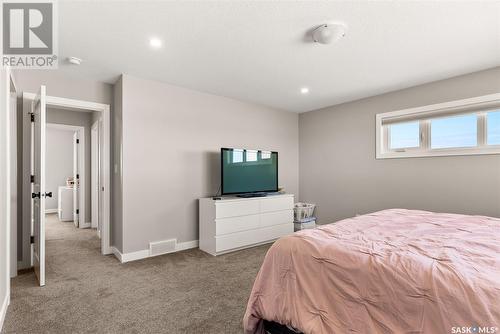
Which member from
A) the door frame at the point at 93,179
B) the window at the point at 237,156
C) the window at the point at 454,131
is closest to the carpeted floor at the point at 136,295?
the window at the point at 237,156

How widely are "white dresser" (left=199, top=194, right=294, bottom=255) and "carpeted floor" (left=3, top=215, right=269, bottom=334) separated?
0.20m

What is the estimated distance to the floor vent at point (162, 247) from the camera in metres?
3.36

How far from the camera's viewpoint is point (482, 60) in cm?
278

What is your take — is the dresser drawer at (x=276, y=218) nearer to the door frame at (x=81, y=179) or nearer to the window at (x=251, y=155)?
the window at (x=251, y=155)

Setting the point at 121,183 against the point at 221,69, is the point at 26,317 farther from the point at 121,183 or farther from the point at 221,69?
the point at 221,69

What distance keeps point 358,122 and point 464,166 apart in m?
1.58

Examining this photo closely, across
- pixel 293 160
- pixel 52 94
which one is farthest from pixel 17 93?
pixel 293 160

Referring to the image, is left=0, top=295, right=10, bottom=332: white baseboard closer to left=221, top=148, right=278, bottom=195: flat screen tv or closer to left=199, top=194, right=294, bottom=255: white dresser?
left=199, top=194, right=294, bottom=255: white dresser

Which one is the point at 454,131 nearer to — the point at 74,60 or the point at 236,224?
the point at 236,224

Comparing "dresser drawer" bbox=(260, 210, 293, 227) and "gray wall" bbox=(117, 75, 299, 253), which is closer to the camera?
"gray wall" bbox=(117, 75, 299, 253)

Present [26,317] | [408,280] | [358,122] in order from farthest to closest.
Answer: [358,122]
[26,317]
[408,280]

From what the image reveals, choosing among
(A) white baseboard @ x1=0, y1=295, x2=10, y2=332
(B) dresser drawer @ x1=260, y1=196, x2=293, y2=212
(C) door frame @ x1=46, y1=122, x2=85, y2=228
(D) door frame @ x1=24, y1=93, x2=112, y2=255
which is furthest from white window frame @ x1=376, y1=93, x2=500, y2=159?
(C) door frame @ x1=46, y1=122, x2=85, y2=228

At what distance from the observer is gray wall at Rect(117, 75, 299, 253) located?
3246mm

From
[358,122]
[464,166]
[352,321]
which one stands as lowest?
[352,321]
